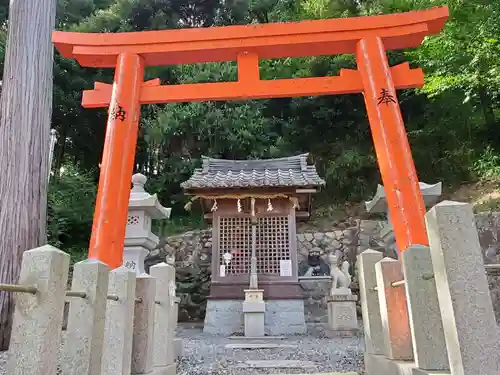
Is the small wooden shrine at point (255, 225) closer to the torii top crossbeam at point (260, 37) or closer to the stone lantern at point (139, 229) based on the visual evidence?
the stone lantern at point (139, 229)

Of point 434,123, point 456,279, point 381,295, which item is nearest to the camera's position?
point 456,279

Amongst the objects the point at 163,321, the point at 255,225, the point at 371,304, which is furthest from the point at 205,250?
the point at 371,304

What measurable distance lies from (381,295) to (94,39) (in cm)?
436

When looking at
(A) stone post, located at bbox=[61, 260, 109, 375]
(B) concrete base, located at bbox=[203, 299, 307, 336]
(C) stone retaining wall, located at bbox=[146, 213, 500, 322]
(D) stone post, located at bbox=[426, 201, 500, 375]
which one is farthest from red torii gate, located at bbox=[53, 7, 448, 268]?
(C) stone retaining wall, located at bbox=[146, 213, 500, 322]

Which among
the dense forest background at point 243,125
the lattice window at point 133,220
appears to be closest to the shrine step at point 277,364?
the lattice window at point 133,220

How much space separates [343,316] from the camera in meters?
8.61

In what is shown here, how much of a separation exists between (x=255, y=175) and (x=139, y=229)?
5233 mm

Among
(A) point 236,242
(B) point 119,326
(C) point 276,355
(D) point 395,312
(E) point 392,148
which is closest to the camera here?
(B) point 119,326

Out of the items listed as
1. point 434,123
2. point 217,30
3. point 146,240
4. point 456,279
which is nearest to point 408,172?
point 456,279

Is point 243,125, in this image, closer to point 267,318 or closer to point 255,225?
point 255,225

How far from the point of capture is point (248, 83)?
4859mm

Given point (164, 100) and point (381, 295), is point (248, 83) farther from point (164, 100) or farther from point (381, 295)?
point (381, 295)

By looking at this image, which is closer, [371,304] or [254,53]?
[371,304]

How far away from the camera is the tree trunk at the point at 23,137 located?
496cm
